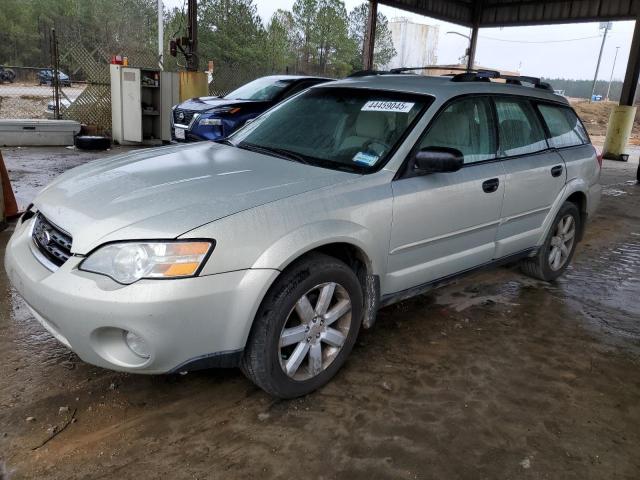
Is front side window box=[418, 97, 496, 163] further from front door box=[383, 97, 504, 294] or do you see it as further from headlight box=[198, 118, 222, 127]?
headlight box=[198, 118, 222, 127]

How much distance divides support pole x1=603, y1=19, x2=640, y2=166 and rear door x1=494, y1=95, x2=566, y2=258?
12.3m

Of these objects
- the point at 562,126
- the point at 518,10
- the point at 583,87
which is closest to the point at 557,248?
the point at 562,126

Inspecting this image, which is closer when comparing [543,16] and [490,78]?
[490,78]

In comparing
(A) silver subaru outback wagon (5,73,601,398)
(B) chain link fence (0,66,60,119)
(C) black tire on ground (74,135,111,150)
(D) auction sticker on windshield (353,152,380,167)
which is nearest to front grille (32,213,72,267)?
(A) silver subaru outback wagon (5,73,601,398)

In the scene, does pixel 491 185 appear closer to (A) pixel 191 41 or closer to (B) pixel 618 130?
(A) pixel 191 41

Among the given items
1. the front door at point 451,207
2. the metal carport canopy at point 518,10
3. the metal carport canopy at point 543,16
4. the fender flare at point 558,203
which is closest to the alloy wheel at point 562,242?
the fender flare at point 558,203

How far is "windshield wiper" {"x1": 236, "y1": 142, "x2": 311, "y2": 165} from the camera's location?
3203mm

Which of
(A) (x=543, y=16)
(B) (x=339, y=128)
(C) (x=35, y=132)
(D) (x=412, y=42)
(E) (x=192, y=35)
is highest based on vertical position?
(D) (x=412, y=42)

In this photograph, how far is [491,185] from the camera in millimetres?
3596

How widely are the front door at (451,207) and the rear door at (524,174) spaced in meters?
0.13

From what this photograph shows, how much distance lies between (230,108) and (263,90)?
3.30 ft

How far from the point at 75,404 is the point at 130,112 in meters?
10.0

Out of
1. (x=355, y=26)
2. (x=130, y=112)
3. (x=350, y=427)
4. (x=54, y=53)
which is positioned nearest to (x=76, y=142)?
(x=130, y=112)

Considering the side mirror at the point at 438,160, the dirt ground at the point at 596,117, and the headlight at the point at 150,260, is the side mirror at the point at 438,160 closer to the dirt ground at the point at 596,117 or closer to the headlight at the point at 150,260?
the headlight at the point at 150,260
